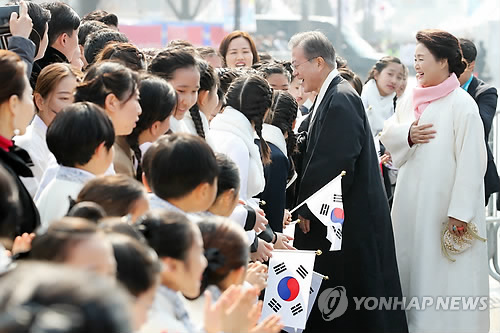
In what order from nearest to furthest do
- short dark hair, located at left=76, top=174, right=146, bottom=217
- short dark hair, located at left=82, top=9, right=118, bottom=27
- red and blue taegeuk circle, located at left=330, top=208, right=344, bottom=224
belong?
short dark hair, located at left=76, top=174, right=146, bottom=217 → red and blue taegeuk circle, located at left=330, top=208, right=344, bottom=224 → short dark hair, located at left=82, top=9, right=118, bottom=27

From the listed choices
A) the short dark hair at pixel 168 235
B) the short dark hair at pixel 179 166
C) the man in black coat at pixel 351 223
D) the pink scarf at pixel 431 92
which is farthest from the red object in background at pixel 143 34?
the short dark hair at pixel 168 235

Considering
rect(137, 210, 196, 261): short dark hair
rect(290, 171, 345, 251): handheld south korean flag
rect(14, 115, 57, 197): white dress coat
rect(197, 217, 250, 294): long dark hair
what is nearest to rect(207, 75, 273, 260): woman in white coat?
rect(290, 171, 345, 251): handheld south korean flag

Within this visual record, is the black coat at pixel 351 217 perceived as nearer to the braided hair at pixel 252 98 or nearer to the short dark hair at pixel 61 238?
the braided hair at pixel 252 98

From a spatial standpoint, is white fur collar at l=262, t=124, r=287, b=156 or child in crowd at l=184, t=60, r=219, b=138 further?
white fur collar at l=262, t=124, r=287, b=156

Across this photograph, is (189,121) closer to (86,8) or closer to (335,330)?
Result: (335,330)

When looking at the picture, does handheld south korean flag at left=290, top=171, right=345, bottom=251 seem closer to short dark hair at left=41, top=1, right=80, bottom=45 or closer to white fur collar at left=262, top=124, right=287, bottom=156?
white fur collar at left=262, top=124, right=287, bottom=156

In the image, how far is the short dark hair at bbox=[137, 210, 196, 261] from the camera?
2213mm

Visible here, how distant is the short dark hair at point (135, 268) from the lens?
1.88 m

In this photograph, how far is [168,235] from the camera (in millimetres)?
2217

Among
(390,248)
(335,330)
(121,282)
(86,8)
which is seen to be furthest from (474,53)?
(86,8)

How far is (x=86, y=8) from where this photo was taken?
1338cm

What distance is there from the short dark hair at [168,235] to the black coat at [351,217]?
2580 millimetres

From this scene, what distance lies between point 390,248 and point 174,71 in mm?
1747

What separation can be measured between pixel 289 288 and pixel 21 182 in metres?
1.56
